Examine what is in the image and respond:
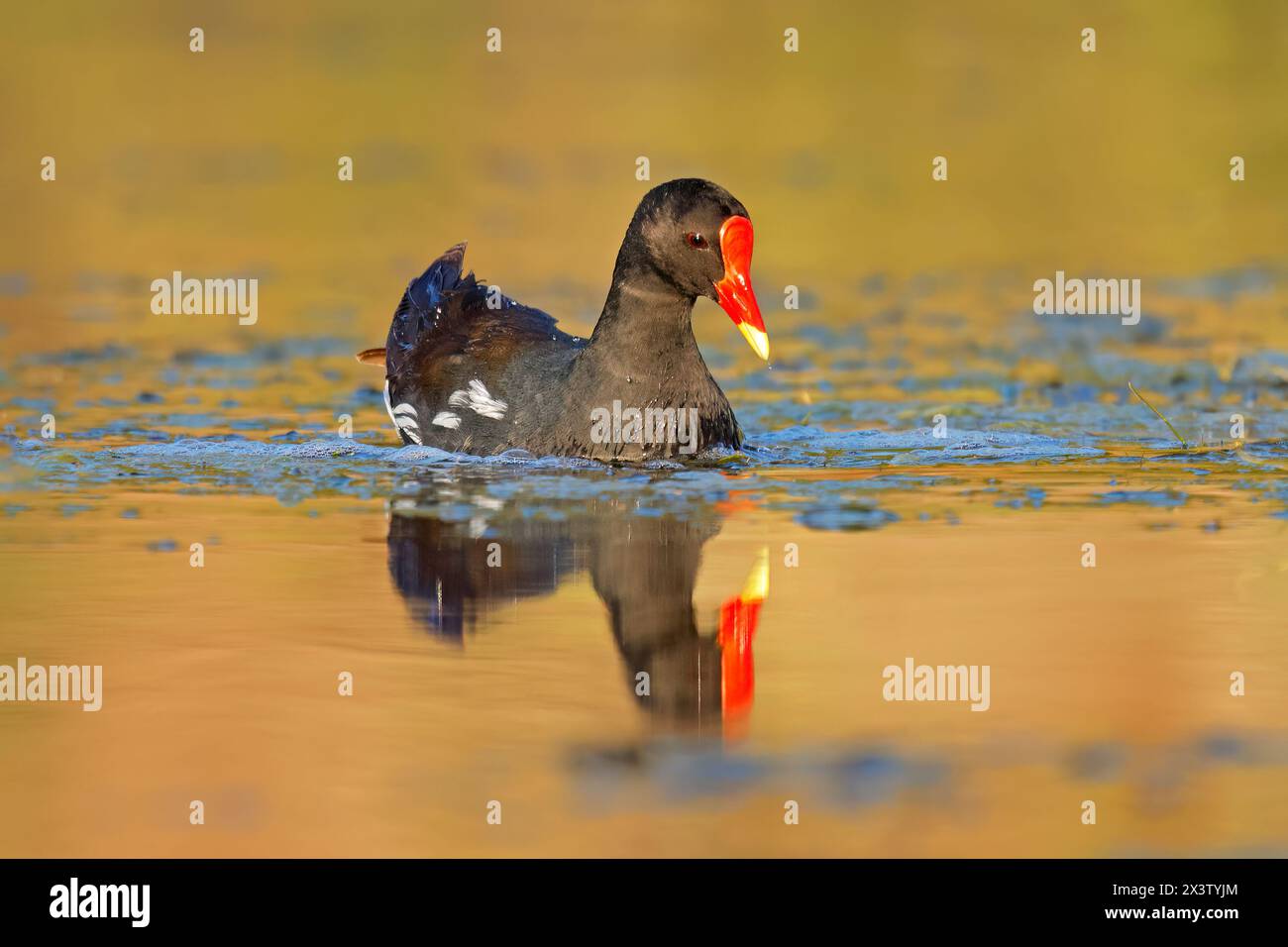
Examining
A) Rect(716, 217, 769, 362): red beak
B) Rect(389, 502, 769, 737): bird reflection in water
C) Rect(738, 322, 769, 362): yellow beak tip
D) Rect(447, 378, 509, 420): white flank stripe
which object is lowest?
Rect(389, 502, 769, 737): bird reflection in water

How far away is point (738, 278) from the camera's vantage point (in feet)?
27.5

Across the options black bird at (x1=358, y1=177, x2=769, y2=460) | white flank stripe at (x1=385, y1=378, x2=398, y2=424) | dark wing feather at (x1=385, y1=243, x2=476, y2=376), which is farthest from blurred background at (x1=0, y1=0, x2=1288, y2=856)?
dark wing feather at (x1=385, y1=243, x2=476, y2=376)

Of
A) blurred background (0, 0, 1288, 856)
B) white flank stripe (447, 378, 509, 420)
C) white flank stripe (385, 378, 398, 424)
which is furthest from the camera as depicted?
white flank stripe (385, 378, 398, 424)

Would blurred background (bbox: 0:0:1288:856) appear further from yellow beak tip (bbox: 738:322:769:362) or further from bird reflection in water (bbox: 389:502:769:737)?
yellow beak tip (bbox: 738:322:769:362)

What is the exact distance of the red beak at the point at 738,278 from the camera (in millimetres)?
8336

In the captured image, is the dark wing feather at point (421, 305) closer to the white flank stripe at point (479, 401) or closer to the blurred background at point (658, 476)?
the blurred background at point (658, 476)

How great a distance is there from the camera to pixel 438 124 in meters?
18.3

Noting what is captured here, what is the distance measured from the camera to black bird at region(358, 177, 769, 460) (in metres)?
8.40

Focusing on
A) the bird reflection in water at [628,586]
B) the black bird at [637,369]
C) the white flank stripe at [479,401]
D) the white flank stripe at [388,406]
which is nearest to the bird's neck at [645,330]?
the black bird at [637,369]

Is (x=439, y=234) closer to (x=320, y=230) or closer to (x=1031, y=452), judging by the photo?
(x=320, y=230)

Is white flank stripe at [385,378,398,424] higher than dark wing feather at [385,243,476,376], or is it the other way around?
dark wing feather at [385,243,476,376]

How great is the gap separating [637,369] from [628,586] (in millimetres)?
2348

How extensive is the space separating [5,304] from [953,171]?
8.11m

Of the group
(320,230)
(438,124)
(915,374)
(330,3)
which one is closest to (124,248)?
(320,230)
